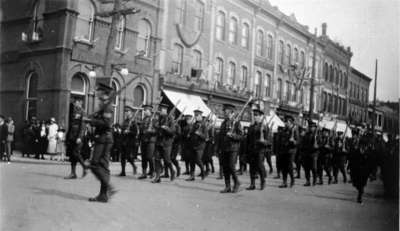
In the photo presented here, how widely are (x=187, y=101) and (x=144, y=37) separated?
373 centimetres

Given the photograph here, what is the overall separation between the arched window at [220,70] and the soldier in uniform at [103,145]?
1616cm

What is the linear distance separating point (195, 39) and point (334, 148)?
34.5ft

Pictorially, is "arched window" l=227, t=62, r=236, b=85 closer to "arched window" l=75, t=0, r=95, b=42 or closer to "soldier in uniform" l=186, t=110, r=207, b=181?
"arched window" l=75, t=0, r=95, b=42

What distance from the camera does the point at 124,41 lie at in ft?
59.6

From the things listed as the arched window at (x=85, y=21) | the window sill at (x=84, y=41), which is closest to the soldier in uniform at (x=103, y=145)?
the window sill at (x=84, y=41)

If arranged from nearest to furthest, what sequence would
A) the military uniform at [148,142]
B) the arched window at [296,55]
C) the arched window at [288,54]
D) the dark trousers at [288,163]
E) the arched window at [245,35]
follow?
the military uniform at [148,142]
the dark trousers at [288,163]
the arched window at [296,55]
the arched window at [288,54]
the arched window at [245,35]

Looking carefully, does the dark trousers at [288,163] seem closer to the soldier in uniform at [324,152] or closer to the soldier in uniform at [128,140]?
the soldier in uniform at [324,152]

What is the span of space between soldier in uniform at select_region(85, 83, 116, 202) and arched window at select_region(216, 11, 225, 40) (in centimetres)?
1510

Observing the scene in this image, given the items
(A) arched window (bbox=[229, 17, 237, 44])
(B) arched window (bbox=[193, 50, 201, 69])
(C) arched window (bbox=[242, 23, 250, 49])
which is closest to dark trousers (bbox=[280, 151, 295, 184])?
(B) arched window (bbox=[193, 50, 201, 69])

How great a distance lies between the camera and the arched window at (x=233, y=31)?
21.7m

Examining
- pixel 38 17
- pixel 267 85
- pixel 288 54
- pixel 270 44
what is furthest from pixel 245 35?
pixel 38 17

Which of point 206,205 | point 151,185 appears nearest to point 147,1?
point 151,185

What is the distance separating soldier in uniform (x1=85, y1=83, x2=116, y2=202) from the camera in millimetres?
6539

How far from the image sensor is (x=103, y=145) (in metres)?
6.76
